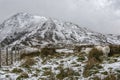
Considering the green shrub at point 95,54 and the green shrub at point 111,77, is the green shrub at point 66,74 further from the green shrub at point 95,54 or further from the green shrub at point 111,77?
the green shrub at point 95,54

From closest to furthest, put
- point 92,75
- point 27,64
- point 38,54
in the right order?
point 92,75
point 27,64
point 38,54

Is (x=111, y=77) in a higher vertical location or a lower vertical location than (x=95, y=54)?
lower

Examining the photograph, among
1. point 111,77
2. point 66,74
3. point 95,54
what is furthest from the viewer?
point 95,54

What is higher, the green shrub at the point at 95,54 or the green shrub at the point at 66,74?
the green shrub at the point at 95,54

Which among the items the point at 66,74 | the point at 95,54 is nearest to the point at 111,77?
the point at 66,74

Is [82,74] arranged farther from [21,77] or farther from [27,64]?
[27,64]

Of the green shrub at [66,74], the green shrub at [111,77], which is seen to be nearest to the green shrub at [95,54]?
the green shrub at [66,74]

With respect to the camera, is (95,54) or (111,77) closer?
(111,77)

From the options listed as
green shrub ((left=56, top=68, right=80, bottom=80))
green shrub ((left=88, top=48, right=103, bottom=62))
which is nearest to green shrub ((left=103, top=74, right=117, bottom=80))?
green shrub ((left=56, top=68, right=80, bottom=80))

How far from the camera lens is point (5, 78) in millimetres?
20156

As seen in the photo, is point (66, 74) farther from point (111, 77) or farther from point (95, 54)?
point (95, 54)

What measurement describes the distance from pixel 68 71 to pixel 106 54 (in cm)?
944

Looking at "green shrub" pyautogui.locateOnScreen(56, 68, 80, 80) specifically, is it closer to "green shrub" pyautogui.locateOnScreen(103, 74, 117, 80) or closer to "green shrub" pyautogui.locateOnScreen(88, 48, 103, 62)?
"green shrub" pyautogui.locateOnScreen(103, 74, 117, 80)

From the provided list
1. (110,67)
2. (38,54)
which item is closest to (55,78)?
(110,67)
